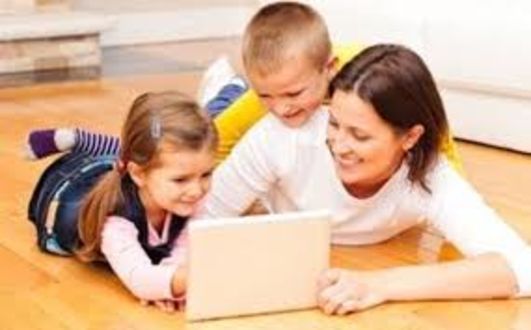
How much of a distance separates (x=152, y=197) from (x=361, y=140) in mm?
390

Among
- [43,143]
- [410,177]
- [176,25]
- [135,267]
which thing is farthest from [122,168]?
[176,25]

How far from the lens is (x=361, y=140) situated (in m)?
1.83

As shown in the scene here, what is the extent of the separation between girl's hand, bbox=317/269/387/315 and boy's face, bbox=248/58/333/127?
13.7 inches

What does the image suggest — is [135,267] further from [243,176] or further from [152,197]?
[243,176]

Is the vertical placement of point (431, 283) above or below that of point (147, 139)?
below

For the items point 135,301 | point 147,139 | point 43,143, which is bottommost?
point 135,301

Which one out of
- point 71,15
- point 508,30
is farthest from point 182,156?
point 71,15

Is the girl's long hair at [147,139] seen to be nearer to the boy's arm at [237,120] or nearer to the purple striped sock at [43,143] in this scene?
the purple striped sock at [43,143]

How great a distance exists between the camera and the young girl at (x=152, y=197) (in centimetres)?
176

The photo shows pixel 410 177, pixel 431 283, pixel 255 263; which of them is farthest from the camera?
pixel 410 177

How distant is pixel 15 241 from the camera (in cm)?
212

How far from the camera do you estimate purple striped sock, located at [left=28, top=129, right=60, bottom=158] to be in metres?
2.10

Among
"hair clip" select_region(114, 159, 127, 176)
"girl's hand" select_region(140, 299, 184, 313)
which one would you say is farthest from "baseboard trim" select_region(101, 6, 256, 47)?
"girl's hand" select_region(140, 299, 184, 313)

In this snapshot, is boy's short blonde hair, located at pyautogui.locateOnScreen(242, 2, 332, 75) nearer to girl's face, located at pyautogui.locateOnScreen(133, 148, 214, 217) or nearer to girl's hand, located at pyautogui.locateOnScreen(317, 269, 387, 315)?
girl's face, located at pyautogui.locateOnScreen(133, 148, 214, 217)
